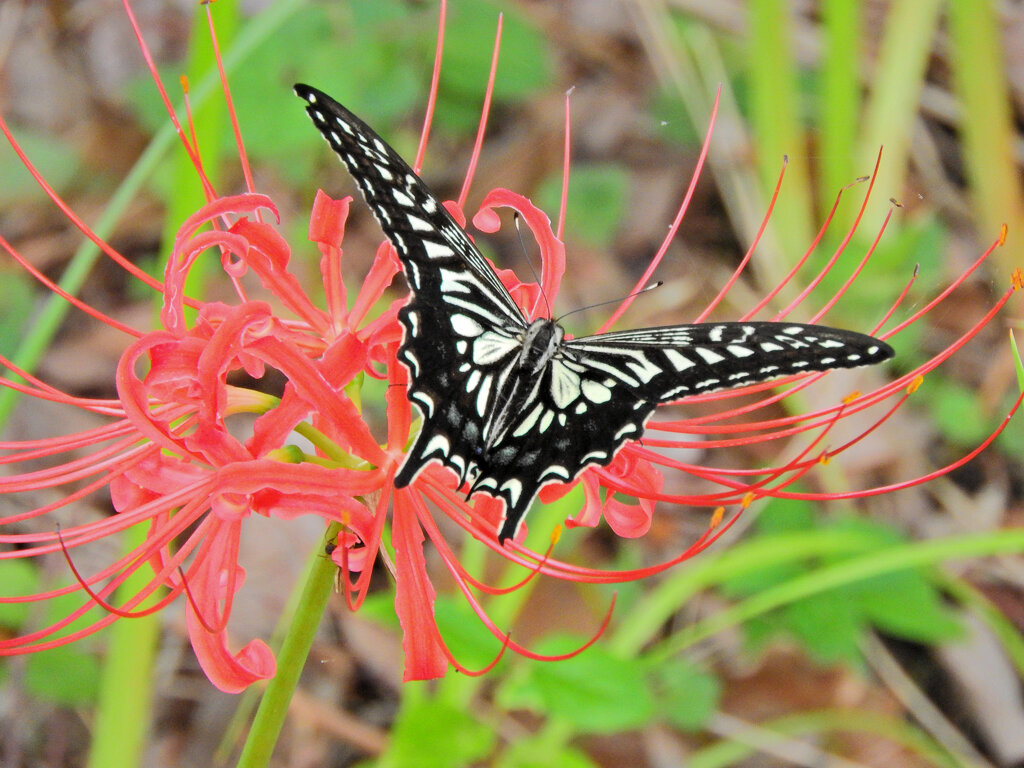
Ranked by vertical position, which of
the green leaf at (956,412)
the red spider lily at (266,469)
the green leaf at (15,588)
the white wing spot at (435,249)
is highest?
the green leaf at (956,412)

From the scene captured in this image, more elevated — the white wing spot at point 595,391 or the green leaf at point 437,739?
the white wing spot at point 595,391

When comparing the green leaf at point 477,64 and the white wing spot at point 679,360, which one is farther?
the green leaf at point 477,64

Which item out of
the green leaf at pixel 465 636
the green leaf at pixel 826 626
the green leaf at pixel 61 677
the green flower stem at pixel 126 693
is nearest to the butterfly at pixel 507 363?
the green leaf at pixel 465 636

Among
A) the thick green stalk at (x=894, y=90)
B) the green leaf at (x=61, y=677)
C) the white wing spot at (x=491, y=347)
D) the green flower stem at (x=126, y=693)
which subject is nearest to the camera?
the white wing spot at (x=491, y=347)

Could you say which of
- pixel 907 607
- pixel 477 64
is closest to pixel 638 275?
pixel 477 64

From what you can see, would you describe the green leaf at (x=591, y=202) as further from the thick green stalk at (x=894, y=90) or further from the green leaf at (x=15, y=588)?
the green leaf at (x=15, y=588)

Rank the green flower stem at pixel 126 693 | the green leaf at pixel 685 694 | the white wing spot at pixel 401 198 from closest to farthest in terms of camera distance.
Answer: the white wing spot at pixel 401 198, the green flower stem at pixel 126 693, the green leaf at pixel 685 694

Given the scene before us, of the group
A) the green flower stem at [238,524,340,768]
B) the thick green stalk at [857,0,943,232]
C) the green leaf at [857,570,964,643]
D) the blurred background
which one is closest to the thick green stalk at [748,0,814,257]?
the blurred background
